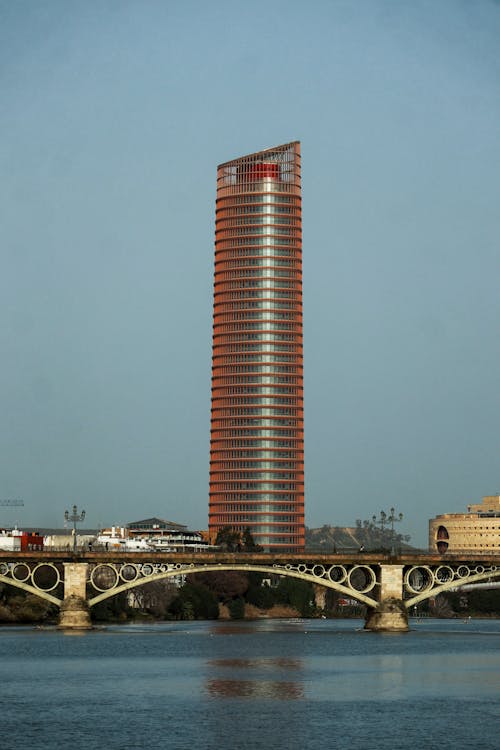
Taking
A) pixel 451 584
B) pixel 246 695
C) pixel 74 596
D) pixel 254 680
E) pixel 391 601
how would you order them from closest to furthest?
pixel 246 695 < pixel 254 680 < pixel 74 596 < pixel 451 584 < pixel 391 601

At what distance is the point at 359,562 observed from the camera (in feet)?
586

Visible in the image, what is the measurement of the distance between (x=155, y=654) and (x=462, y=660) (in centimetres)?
2747

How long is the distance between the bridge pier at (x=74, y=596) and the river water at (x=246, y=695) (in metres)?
14.5

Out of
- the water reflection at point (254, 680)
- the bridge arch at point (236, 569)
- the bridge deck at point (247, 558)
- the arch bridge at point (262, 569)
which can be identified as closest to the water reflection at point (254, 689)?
the water reflection at point (254, 680)

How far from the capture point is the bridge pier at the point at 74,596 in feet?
577

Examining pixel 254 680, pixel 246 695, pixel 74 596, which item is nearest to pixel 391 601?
pixel 74 596

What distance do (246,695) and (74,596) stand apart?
263 feet

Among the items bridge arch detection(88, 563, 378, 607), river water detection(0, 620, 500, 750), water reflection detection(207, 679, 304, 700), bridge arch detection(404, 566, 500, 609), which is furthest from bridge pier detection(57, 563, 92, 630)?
water reflection detection(207, 679, 304, 700)

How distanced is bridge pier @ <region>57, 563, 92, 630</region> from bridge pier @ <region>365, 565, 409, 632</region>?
110 ft

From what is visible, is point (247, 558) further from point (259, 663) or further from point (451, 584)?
point (259, 663)

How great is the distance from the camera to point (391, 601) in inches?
7032

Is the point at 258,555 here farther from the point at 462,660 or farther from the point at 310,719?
the point at 310,719

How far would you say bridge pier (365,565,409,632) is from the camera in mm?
177500

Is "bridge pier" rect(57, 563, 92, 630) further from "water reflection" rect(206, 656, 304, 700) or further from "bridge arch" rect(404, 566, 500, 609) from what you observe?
"water reflection" rect(206, 656, 304, 700)
